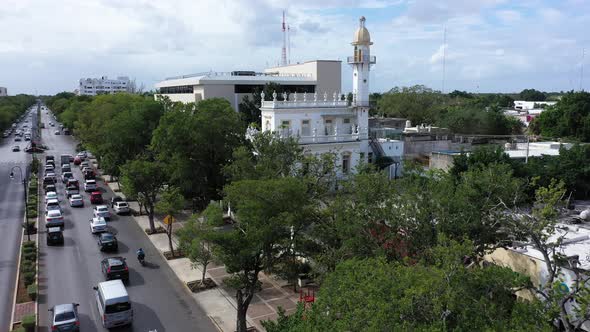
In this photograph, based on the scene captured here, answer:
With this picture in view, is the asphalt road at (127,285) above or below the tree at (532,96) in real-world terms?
below

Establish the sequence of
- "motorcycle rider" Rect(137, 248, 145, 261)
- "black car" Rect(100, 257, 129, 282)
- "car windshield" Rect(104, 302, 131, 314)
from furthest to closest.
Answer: "motorcycle rider" Rect(137, 248, 145, 261)
"black car" Rect(100, 257, 129, 282)
"car windshield" Rect(104, 302, 131, 314)

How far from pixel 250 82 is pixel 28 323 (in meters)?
50.1

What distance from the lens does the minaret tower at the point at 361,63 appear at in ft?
137

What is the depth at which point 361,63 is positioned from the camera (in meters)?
42.4

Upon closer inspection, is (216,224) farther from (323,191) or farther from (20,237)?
(20,237)

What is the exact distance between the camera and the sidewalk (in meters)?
20.0

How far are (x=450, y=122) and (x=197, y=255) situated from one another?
51.7m

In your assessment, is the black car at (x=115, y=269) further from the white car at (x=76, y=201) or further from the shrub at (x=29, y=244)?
the white car at (x=76, y=201)

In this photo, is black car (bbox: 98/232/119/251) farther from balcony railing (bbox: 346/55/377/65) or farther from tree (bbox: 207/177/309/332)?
balcony railing (bbox: 346/55/377/65)

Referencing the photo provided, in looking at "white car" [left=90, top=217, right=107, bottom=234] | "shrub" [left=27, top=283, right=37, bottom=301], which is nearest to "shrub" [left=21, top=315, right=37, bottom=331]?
"shrub" [left=27, top=283, right=37, bottom=301]

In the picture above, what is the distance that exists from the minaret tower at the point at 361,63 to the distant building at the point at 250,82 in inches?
798

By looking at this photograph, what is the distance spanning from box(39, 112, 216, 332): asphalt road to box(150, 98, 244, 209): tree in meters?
4.90

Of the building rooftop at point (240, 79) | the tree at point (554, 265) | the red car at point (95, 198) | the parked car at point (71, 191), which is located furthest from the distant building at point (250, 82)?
the tree at point (554, 265)

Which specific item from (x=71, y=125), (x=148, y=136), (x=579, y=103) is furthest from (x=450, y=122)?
(x=71, y=125)
